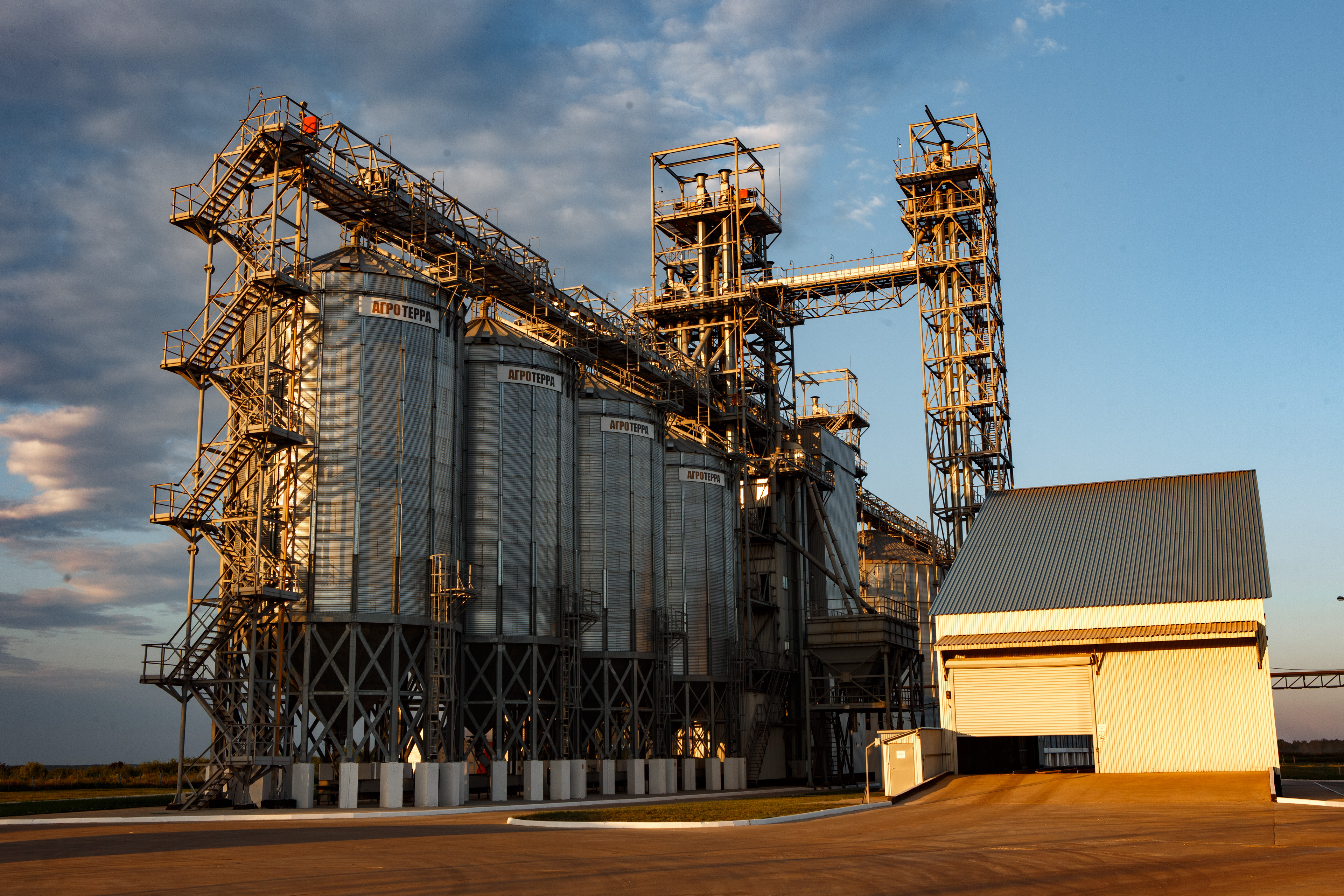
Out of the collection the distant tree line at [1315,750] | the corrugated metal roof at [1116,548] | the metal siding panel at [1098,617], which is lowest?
the distant tree line at [1315,750]

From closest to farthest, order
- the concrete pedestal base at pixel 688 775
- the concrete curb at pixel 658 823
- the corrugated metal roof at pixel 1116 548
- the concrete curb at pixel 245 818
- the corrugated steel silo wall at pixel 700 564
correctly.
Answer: the concrete curb at pixel 658 823 → the concrete curb at pixel 245 818 → the corrugated metal roof at pixel 1116 548 → the concrete pedestal base at pixel 688 775 → the corrugated steel silo wall at pixel 700 564

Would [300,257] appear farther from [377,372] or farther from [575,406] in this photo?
[575,406]

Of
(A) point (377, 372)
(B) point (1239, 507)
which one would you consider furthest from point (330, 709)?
(B) point (1239, 507)

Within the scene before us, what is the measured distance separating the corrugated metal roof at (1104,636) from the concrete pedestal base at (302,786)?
2251 centimetres

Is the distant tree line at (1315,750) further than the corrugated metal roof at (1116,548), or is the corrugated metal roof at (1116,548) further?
the distant tree line at (1315,750)

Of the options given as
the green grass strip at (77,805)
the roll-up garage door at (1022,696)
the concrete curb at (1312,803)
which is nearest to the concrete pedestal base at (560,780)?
the green grass strip at (77,805)

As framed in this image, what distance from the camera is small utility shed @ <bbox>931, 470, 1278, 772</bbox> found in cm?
4031

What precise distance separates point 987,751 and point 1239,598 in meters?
12.4

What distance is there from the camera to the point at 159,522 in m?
37.0

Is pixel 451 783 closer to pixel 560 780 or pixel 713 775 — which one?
pixel 560 780

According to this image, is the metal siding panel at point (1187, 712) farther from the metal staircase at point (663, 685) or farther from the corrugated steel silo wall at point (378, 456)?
the corrugated steel silo wall at point (378, 456)

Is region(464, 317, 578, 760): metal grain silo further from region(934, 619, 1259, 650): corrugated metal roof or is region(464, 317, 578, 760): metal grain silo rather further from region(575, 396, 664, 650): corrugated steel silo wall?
region(934, 619, 1259, 650): corrugated metal roof

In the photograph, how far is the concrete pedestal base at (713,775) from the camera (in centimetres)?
5419

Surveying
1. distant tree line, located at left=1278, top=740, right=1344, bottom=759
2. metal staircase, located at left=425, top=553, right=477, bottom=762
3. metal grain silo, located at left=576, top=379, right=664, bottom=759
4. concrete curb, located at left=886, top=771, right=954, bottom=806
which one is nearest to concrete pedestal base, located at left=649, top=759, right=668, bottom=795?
metal grain silo, located at left=576, top=379, right=664, bottom=759
